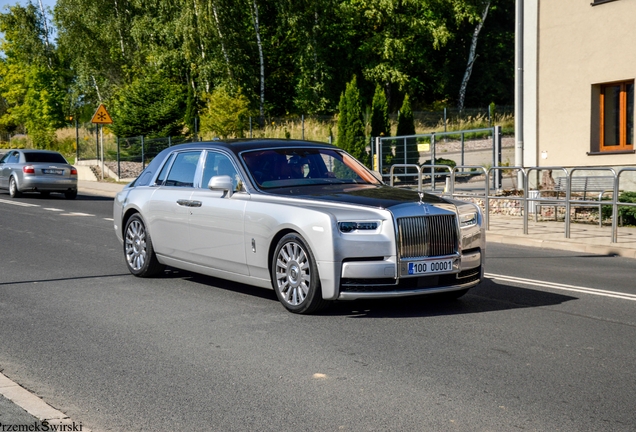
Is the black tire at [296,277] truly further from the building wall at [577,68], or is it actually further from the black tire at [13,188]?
the black tire at [13,188]

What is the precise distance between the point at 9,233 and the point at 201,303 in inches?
335

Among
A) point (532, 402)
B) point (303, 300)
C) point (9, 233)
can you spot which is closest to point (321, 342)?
point (303, 300)

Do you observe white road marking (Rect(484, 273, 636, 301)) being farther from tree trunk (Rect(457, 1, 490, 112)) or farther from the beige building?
tree trunk (Rect(457, 1, 490, 112))

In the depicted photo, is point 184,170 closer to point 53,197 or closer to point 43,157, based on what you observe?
point 43,157

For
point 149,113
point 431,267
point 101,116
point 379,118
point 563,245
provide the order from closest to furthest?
point 431,267 → point 563,245 → point 101,116 → point 379,118 → point 149,113

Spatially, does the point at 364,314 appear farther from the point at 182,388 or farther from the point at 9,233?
the point at 9,233

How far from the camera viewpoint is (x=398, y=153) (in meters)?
29.5

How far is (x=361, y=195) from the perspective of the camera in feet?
26.3

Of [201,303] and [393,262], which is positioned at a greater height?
[393,262]

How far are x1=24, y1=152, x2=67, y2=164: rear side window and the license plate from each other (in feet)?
71.7

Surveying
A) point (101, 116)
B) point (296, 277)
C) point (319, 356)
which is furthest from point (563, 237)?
point (101, 116)

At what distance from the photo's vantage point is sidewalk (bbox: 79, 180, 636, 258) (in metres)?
13.6

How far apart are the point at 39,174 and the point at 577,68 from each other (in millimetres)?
16285

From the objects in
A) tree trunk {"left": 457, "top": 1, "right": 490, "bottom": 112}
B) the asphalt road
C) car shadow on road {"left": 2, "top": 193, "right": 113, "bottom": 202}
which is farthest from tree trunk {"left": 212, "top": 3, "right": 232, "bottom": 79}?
the asphalt road
